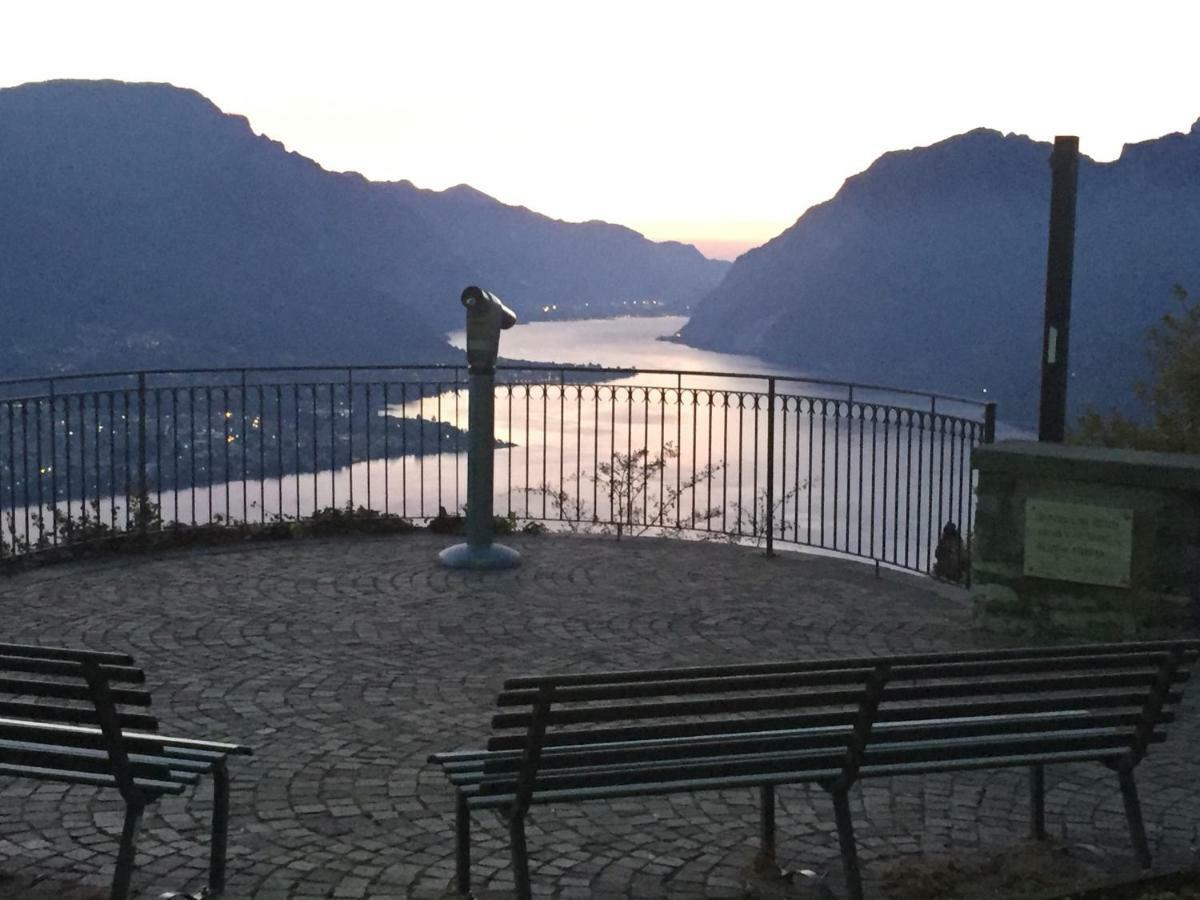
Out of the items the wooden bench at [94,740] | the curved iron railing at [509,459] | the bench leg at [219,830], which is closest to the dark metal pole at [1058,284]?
the curved iron railing at [509,459]

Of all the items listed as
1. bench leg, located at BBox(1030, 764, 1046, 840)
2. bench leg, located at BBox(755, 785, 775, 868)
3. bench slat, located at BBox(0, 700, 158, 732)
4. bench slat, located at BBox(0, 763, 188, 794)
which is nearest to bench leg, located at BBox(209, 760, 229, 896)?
bench slat, located at BBox(0, 763, 188, 794)

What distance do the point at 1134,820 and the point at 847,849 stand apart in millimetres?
1071

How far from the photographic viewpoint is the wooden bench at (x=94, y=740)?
3.60 metres

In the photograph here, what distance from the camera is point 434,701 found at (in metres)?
6.17

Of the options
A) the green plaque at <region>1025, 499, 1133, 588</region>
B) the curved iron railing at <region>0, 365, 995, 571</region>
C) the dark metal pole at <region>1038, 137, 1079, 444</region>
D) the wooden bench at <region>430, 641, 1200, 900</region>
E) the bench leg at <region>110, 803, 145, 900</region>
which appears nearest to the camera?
the wooden bench at <region>430, 641, 1200, 900</region>

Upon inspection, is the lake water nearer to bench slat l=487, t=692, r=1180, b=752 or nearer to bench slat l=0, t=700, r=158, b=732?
bench slat l=487, t=692, r=1180, b=752

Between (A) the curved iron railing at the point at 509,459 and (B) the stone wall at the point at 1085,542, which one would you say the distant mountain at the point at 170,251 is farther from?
(B) the stone wall at the point at 1085,542

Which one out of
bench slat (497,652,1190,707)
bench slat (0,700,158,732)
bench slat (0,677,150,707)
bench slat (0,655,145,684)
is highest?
bench slat (0,655,145,684)

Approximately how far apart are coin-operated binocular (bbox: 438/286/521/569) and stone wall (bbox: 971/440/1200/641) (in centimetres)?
339

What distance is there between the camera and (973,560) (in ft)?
25.3

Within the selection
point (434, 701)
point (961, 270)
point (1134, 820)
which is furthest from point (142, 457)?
point (961, 270)

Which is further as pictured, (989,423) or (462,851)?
(989,423)

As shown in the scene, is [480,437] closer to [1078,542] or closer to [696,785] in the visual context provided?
[1078,542]

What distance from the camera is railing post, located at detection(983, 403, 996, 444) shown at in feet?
27.0
